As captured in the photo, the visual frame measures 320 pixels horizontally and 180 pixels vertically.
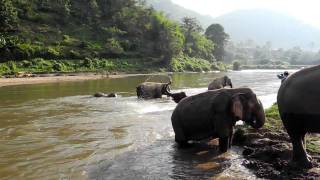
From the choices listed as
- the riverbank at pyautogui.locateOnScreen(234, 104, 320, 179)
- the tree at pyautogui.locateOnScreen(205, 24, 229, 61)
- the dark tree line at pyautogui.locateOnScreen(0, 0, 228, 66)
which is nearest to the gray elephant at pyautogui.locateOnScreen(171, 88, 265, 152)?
the riverbank at pyautogui.locateOnScreen(234, 104, 320, 179)

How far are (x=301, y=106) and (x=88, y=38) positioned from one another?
268 feet

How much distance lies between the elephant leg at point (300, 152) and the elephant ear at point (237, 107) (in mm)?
1644

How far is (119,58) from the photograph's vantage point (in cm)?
8038

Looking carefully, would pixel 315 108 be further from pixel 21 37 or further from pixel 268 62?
pixel 268 62

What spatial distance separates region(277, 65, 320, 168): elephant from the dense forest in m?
54.0

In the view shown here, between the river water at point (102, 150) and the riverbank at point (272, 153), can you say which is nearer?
the riverbank at point (272, 153)

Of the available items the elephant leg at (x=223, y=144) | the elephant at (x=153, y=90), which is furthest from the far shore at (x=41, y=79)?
the elephant leg at (x=223, y=144)

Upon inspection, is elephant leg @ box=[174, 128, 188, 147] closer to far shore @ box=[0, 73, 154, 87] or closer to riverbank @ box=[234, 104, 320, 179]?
riverbank @ box=[234, 104, 320, 179]

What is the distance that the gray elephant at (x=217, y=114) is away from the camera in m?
10.3

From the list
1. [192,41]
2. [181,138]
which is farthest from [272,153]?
[192,41]

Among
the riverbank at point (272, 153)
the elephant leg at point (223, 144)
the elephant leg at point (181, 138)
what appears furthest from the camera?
the elephant leg at point (181, 138)

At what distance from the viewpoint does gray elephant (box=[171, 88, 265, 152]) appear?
10.3 m

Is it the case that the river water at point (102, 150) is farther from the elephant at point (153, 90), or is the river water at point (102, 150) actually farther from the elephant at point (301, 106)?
the elephant at point (153, 90)

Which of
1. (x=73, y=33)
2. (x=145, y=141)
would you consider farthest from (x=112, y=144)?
(x=73, y=33)
